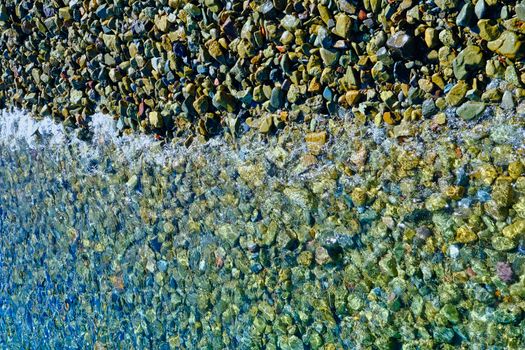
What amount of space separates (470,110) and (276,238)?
2.21 feet

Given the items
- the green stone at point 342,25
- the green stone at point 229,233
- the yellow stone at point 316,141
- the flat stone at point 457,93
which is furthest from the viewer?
the green stone at point 229,233

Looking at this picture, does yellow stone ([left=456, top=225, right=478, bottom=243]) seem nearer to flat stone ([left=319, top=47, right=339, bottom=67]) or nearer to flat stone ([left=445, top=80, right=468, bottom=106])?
flat stone ([left=445, top=80, right=468, bottom=106])

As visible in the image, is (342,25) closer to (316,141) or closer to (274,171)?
(316,141)

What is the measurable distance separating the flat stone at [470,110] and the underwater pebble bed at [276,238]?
2 cm

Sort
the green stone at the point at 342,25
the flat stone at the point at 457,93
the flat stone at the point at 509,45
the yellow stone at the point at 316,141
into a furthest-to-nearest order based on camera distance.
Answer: the yellow stone at the point at 316,141 → the green stone at the point at 342,25 → the flat stone at the point at 457,93 → the flat stone at the point at 509,45

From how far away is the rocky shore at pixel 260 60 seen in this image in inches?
56.0

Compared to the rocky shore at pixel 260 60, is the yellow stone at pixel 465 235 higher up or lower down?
lower down

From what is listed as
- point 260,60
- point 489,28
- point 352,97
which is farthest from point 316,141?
point 489,28

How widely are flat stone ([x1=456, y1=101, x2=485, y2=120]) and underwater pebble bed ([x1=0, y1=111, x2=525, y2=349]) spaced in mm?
21

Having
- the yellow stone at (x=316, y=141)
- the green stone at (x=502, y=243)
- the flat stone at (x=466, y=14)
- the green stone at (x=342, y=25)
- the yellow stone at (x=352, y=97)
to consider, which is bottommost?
the green stone at (x=502, y=243)

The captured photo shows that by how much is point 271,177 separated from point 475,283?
64 centimetres

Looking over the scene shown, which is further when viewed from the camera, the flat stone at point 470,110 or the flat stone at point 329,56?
the flat stone at point 329,56

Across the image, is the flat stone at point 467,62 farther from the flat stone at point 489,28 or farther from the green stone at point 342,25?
the green stone at point 342,25

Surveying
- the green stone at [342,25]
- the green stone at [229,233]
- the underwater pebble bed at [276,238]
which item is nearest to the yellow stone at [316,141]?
the underwater pebble bed at [276,238]
